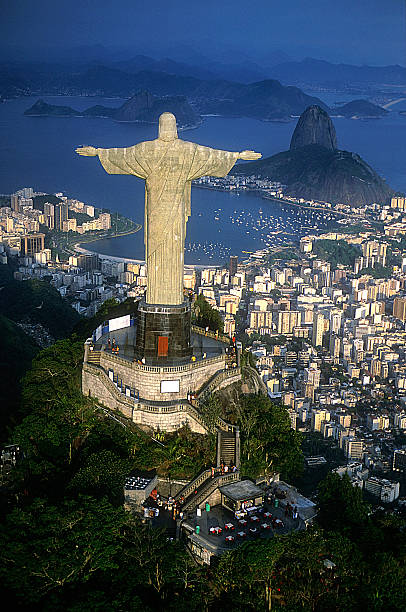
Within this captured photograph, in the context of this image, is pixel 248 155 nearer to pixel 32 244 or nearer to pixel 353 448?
pixel 353 448

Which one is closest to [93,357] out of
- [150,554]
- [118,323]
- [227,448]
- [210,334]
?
[118,323]

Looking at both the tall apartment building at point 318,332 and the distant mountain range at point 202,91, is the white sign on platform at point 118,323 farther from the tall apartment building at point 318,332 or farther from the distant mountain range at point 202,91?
the distant mountain range at point 202,91

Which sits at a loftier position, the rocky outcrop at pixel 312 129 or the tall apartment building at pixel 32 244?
the rocky outcrop at pixel 312 129

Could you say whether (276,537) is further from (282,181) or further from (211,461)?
(282,181)

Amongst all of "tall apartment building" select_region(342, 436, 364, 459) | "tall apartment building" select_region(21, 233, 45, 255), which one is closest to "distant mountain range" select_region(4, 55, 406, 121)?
"tall apartment building" select_region(21, 233, 45, 255)

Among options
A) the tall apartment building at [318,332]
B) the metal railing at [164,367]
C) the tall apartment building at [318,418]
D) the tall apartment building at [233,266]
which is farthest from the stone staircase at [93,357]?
the tall apartment building at [233,266]

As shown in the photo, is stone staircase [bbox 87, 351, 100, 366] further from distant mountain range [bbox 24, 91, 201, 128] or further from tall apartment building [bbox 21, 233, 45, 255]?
distant mountain range [bbox 24, 91, 201, 128]
